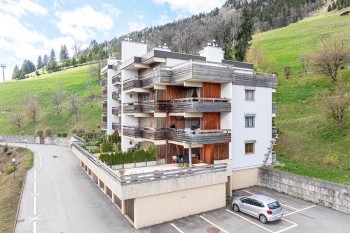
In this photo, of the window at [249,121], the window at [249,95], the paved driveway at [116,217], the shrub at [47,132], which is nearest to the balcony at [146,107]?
the window at [249,95]

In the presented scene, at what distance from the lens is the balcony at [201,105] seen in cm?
2191

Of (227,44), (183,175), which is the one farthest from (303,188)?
(227,44)

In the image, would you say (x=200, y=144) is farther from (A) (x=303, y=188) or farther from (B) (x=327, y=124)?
(B) (x=327, y=124)

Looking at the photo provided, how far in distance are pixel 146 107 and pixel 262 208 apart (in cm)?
1578

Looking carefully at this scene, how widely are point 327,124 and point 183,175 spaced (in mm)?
23693

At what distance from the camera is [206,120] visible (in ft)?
78.1

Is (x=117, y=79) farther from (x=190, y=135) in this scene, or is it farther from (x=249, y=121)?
(x=249, y=121)

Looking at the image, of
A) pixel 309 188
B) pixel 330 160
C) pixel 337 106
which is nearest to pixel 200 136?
pixel 309 188

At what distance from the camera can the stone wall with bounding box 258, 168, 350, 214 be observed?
19.8 meters

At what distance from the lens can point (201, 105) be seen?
72.6ft

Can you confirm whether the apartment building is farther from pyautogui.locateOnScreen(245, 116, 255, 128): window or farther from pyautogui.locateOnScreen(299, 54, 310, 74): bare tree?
pyautogui.locateOnScreen(299, 54, 310, 74): bare tree

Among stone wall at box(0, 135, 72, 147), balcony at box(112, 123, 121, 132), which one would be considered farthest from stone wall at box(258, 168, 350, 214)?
stone wall at box(0, 135, 72, 147)

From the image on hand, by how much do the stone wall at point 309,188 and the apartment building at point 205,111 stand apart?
1.86m

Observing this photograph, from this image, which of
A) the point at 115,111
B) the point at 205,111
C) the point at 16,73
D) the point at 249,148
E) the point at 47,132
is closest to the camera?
the point at 205,111
